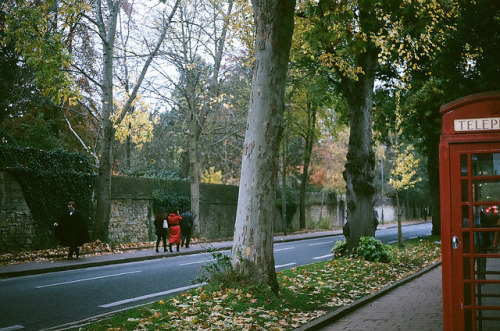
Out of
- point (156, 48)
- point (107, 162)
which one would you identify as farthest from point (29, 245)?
point (156, 48)

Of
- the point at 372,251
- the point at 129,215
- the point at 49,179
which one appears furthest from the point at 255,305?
the point at 129,215

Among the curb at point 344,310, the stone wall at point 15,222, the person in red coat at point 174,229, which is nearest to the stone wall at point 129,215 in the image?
the stone wall at point 15,222

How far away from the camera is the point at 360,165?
15.4m

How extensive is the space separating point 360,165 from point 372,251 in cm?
268

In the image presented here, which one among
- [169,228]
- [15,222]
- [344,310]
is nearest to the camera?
[344,310]

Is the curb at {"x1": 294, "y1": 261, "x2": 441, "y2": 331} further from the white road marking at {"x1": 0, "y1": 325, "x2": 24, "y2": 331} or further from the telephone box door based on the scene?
the white road marking at {"x1": 0, "y1": 325, "x2": 24, "y2": 331}

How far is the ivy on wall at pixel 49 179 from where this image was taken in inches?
737

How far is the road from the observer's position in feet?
28.1

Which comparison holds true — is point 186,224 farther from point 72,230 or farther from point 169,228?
point 72,230

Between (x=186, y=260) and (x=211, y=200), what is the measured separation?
1404 cm

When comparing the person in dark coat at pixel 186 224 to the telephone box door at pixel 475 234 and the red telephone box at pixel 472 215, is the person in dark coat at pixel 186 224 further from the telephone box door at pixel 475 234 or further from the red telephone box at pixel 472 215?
the telephone box door at pixel 475 234

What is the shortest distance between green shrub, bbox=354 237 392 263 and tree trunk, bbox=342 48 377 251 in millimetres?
393

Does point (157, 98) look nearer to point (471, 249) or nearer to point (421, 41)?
point (421, 41)

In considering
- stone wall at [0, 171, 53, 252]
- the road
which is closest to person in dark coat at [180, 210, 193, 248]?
the road
